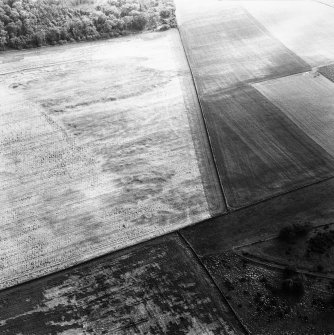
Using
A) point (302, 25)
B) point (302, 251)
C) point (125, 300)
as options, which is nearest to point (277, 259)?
point (302, 251)

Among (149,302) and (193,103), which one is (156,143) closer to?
(193,103)

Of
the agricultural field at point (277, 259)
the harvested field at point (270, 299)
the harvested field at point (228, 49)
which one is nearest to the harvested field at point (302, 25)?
the harvested field at point (228, 49)

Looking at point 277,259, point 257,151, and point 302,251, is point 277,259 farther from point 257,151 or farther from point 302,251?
point 257,151

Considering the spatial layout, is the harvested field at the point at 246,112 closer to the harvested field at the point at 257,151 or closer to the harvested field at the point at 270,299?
the harvested field at the point at 257,151

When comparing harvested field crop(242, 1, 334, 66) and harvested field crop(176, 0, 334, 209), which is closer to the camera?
harvested field crop(176, 0, 334, 209)

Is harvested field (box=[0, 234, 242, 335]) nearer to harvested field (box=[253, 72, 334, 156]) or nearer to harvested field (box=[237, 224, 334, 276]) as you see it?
harvested field (box=[237, 224, 334, 276])

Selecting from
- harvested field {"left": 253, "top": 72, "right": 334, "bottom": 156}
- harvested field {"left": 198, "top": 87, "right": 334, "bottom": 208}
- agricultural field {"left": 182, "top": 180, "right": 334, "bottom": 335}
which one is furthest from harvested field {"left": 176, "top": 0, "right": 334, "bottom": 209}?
agricultural field {"left": 182, "top": 180, "right": 334, "bottom": 335}

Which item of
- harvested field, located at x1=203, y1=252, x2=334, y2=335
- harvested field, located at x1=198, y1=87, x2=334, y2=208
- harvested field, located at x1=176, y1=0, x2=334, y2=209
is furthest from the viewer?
harvested field, located at x1=176, y1=0, x2=334, y2=209
